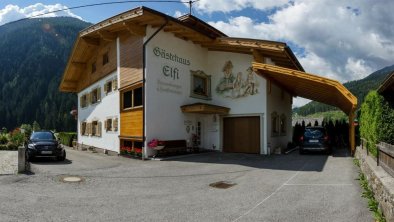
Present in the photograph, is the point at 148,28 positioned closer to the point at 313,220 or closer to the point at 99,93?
the point at 99,93

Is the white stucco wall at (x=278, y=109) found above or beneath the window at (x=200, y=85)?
beneath

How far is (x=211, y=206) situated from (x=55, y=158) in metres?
11.6

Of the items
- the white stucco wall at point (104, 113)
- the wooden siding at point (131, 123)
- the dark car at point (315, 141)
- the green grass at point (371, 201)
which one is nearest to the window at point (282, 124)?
the dark car at point (315, 141)

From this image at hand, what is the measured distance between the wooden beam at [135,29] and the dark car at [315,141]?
10.6 metres

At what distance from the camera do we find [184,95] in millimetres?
19031

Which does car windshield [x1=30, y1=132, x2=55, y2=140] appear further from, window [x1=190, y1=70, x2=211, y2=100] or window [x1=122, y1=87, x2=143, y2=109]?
window [x1=190, y1=70, x2=211, y2=100]

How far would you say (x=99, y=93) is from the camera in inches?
914

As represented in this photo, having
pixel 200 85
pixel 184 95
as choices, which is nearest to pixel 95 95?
pixel 200 85

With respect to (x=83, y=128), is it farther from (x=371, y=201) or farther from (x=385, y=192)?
(x=385, y=192)

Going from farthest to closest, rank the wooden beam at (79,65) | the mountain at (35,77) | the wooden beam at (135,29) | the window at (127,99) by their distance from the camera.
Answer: the mountain at (35,77) → the wooden beam at (79,65) → the window at (127,99) → the wooden beam at (135,29)

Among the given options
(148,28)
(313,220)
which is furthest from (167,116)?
(313,220)

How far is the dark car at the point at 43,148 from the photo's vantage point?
48.0 ft

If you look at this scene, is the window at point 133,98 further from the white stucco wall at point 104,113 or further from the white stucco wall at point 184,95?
the white stucco wall at point 104,113

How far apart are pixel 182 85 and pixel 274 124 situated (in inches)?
256
